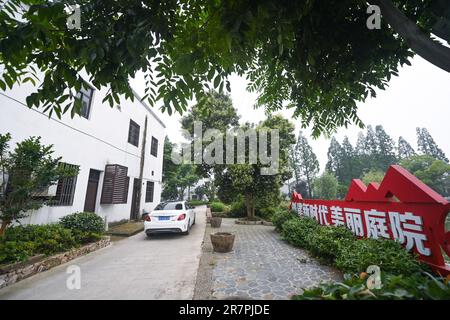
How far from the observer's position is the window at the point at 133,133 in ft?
42.0

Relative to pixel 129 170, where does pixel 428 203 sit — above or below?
below

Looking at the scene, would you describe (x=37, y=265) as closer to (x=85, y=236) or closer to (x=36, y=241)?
(x=36, y=241)

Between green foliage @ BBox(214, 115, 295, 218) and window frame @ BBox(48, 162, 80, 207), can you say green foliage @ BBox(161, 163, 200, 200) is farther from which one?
window frame @ BBox(48, 162, 80, 207)

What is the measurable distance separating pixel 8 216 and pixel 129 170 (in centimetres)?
750

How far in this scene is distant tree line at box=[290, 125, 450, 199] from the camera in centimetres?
3958

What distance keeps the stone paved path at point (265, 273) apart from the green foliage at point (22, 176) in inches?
190

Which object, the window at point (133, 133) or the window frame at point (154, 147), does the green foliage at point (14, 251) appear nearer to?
the window at point (133, 133)

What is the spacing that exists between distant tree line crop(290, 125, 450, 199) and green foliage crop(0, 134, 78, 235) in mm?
35975

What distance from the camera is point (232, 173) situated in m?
13.1

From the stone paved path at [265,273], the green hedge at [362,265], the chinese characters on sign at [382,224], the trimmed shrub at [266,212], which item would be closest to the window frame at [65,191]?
the stone paved path at [265,273]

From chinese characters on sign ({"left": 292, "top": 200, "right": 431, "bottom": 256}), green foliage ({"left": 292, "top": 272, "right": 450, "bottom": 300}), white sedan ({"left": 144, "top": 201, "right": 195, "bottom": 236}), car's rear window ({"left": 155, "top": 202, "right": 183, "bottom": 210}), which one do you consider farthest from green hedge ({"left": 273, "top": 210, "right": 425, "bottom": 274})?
car's rear window ({"left": 155, "top": 202, "right": 183, "bottom": 210})
